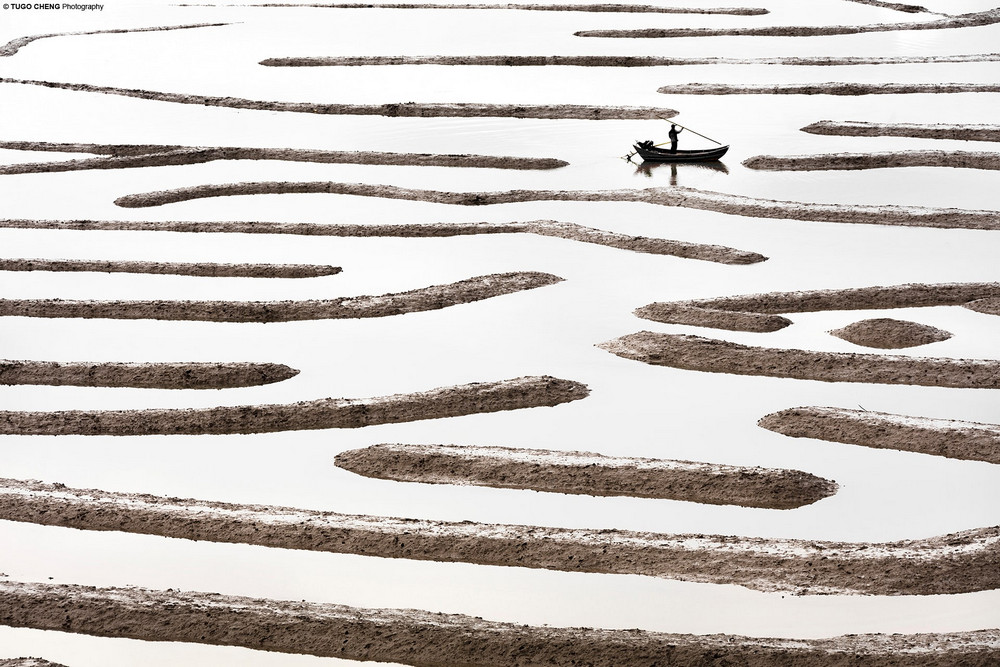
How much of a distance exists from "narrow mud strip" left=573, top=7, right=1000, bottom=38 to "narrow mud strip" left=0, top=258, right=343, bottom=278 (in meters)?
14.8

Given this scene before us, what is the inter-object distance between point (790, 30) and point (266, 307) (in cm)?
1812

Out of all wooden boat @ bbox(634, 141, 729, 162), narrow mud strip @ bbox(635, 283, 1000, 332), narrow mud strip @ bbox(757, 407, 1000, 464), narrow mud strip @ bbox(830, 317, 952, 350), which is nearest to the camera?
narrow mud strip @ bbox(757, 407, 1000, 464)

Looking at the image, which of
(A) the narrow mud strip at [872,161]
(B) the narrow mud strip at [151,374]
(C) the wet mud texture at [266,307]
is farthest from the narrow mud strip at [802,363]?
(A) the narrow mud strip at [872,161]

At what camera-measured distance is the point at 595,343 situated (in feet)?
39.0

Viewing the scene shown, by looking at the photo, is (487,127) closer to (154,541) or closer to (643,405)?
(643,405)

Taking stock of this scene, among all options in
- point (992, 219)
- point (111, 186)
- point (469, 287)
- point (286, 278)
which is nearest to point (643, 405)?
point (469, 287)

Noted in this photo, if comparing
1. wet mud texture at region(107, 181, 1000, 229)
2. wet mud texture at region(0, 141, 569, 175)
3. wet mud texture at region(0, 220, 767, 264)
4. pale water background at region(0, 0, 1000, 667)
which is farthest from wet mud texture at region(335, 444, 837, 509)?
wet mud texture at region(0, 141, 569, 175)

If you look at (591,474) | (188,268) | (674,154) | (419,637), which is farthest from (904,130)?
(419,637)

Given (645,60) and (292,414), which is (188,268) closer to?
(292,414)

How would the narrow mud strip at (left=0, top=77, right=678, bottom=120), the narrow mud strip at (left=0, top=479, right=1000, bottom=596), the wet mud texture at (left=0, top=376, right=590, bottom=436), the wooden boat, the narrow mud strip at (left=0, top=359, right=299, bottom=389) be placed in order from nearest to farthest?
the narrow mud strip at (left=0, top=479, right=1000, bottom=596)
the wet mud texture at (left=0, top=376, right=590, bottom=436)
the narrow mud strip at (left=0, top=359, right=299, bottom=389)
the wooden boat
the narrow mud strip at (left=0, top=77, right=678, bottom=120)

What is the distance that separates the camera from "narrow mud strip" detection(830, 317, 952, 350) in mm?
11695

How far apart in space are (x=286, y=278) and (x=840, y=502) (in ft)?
23.7

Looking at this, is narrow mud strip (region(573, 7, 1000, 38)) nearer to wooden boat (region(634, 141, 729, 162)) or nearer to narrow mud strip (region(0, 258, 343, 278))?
wooden boat (region(634, 141, 729, 162))

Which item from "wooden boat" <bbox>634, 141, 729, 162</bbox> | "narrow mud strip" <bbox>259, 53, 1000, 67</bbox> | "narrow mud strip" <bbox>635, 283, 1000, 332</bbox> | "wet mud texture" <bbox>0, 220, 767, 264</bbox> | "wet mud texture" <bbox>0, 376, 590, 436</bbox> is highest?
"narrow mud strip" <bbox>259, 53, 1000, 67</bbox>
